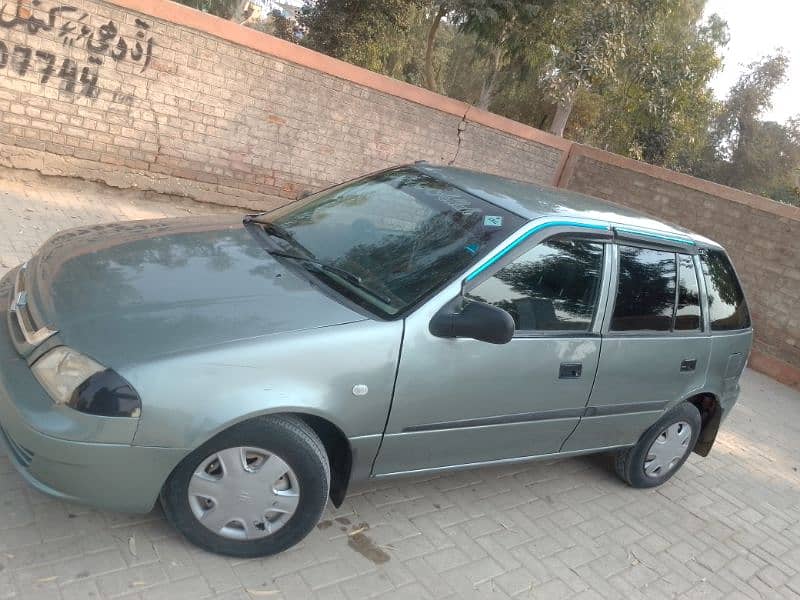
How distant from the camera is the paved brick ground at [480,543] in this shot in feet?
8.84

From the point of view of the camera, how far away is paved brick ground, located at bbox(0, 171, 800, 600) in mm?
2693

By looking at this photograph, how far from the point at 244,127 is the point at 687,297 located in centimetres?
624

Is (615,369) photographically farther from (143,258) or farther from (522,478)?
(143,258)

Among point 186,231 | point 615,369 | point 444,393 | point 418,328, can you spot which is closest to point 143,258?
point 186,231

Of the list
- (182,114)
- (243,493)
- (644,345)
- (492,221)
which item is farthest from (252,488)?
(182,114)

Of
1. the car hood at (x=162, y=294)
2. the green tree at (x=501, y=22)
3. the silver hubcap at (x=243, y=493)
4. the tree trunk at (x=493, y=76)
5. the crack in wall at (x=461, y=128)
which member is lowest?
the silver hubcap at (x=243, y=493)

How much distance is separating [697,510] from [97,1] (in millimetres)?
7430

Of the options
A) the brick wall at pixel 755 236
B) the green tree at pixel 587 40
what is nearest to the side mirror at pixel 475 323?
the brick wall at pixel 755 236

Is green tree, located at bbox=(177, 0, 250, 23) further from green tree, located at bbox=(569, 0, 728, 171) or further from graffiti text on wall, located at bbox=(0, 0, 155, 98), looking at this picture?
graffiti text on wall, located at bbox=(0, 0, 155, 98)

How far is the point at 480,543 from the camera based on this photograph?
352 centimetres

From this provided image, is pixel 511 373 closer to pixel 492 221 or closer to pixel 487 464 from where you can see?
pixel 487 464

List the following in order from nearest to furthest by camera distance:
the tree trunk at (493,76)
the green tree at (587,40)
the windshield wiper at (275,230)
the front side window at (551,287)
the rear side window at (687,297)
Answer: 1. the front side window at (551,287)
2. the windshield wiper at (275,230)
3. the rear side window at (687,297)
4. the green tree at (587,40)
5. the tree trunk at (493,76)

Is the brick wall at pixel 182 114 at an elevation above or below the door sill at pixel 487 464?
above

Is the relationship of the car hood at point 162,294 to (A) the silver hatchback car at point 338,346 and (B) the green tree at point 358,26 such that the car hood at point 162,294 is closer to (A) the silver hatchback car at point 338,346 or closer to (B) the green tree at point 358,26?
(A) the silver hatchback car at point 338,346
